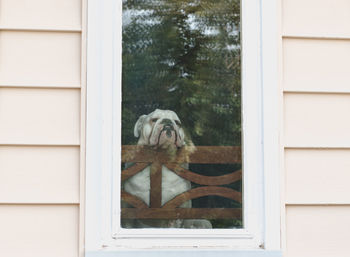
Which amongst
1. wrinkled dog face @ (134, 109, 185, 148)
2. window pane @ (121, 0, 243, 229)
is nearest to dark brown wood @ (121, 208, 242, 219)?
window pane @ (121, 0, 243, 229)

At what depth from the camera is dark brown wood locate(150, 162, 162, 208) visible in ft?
4.89

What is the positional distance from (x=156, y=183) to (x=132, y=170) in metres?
0.09

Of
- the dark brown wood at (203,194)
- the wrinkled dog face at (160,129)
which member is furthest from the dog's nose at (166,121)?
the dark brown wood at (203,194)

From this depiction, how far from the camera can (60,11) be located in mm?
1469

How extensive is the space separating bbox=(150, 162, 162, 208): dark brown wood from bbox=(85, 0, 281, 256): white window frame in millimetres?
105
